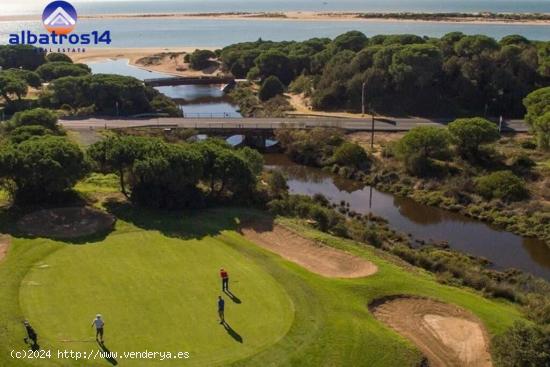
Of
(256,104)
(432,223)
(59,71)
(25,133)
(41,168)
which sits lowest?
(432,223)

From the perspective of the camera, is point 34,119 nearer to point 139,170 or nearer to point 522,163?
point 139,170

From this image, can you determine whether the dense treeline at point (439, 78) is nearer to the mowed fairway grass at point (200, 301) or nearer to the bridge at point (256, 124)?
the bridge at point (256, 124)

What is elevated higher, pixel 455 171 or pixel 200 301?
pixel 455 171

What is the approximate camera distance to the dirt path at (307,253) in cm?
3578

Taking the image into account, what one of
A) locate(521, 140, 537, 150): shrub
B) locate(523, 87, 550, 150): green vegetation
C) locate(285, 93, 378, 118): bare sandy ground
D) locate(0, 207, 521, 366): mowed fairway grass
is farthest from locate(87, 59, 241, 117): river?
locate(0, 207, 521, 366): mowed fairway grass

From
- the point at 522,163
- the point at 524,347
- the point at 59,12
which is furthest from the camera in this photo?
→ the point at 59,12

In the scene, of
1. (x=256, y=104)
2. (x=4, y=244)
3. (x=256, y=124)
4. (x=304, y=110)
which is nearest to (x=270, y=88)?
(x=256, y=104)

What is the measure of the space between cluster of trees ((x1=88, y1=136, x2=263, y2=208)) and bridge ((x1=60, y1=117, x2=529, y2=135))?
1105 inches

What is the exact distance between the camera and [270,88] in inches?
3957

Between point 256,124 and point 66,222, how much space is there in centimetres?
4029

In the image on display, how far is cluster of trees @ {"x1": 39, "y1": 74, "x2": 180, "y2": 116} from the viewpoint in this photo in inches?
3300

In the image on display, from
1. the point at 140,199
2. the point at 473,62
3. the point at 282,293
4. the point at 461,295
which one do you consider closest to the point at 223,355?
the point at 282,293

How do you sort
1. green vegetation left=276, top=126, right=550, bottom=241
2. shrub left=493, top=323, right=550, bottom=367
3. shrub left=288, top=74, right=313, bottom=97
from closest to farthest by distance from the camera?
shrub left=493, top=323, right=550, bottom=367, green vegetation left=276, top=126, right=550, bottom=241, shrub left=288, top=74, right=313, bottom=97

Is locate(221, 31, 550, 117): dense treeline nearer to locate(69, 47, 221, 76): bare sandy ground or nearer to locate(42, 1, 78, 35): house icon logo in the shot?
locate(69, 47, 221, 76): bare sandy ground
